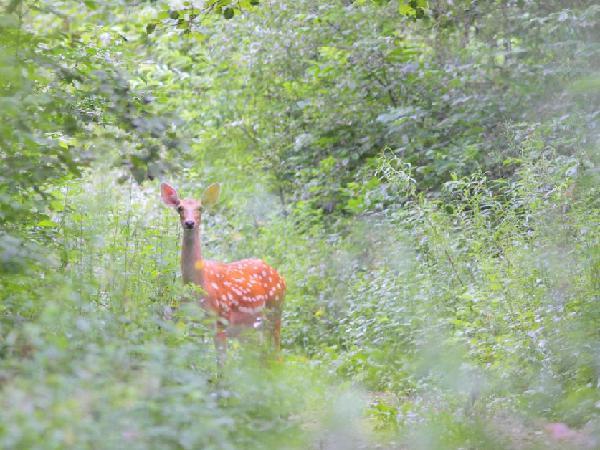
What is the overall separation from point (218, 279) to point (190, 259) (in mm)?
339

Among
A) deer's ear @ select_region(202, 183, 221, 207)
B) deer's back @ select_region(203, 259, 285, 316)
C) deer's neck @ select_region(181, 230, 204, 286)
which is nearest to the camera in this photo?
deer's neck @ select_region(181, 230, 204, 286)

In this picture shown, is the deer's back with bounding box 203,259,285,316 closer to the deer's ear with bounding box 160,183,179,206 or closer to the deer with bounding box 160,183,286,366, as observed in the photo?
the deer with bounding box 160,183,286,366

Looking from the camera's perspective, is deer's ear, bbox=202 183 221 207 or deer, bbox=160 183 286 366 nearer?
deer, bbox=160 183 286 366

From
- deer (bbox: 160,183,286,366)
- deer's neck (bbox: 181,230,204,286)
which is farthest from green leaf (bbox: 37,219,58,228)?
deer's neck (bbox: 181,230,204,286)

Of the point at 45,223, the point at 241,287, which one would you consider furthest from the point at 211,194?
the point at 45,223

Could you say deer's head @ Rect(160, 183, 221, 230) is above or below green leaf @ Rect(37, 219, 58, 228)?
below

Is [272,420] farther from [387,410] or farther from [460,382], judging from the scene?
[460,382]

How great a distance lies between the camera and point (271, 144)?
13891 mm

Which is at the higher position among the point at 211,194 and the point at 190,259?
the point at 211,194

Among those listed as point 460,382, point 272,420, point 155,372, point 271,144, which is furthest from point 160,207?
point 155,372

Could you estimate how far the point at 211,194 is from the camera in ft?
27.7

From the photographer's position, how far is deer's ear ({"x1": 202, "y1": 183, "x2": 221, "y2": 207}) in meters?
8.39

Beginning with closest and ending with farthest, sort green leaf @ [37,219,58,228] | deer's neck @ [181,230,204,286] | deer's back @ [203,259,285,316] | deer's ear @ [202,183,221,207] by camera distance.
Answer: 1. green leaf @ [37,219,58,228]
2. deer's neck @ [181,230,204,286]
3. deer's back @ [203,259,285,316]
4. deer's ear @ [202,183,221,207]

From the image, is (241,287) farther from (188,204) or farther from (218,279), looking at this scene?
(188,204)
